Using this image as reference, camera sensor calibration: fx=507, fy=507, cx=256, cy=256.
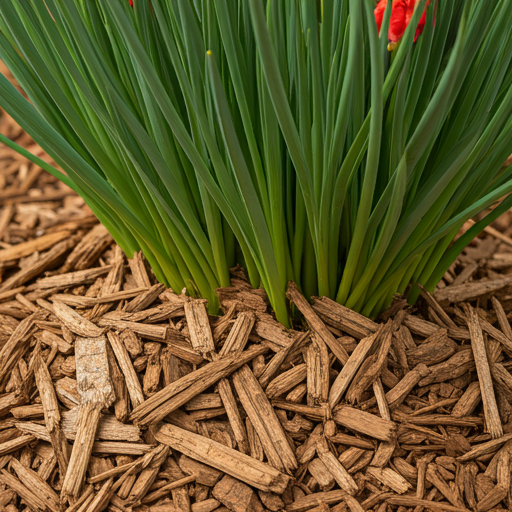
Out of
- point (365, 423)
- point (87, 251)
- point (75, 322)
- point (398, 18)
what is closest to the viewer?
point (398, 18)

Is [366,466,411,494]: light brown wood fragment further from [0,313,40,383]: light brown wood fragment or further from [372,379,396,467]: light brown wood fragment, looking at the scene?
[0,313,40,383]: light brown wood fragment

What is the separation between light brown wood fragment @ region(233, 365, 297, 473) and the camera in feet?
2.44

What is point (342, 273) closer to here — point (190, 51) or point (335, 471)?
point (335, 471)

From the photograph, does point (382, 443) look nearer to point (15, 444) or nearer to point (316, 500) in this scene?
point (316, 500)

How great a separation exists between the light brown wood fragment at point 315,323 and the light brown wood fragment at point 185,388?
0.10 m

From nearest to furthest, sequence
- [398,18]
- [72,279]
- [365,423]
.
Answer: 1. [398,18]
2. [365,423]
3. [72,279]

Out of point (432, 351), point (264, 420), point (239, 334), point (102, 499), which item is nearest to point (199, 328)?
point (239, 334)

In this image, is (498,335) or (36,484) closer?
(36,484)


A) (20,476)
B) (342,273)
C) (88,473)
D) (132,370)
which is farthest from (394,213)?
(20,476)

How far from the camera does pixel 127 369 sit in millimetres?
832

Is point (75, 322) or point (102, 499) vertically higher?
point (75, 322)

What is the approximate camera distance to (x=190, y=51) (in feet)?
2.20

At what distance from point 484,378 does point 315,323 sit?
0.98ft

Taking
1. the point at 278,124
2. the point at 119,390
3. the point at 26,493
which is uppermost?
the point at 278,124
